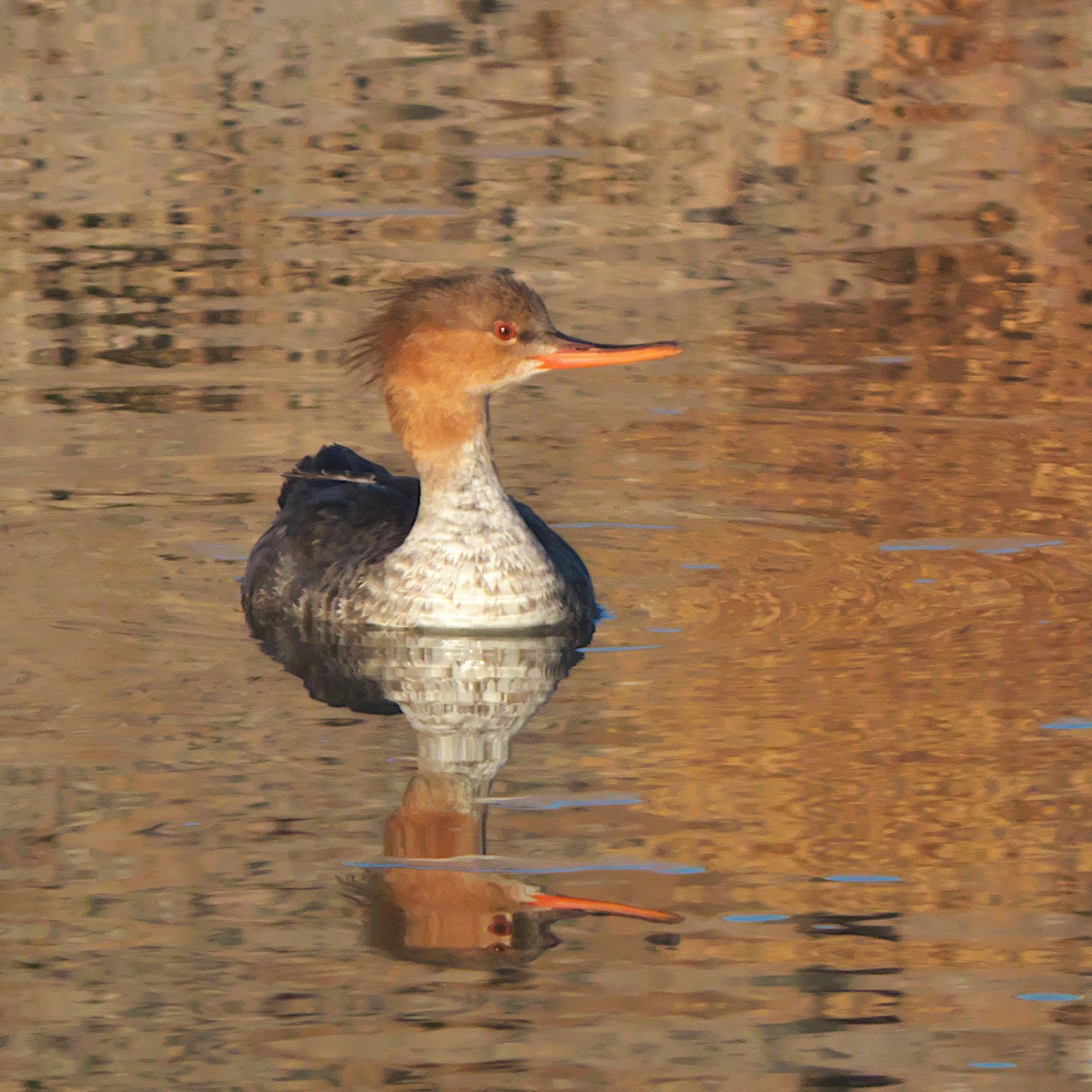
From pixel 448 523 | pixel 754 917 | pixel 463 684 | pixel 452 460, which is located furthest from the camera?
pixel 452 460

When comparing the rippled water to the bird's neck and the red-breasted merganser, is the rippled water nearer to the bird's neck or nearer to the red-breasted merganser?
the red-breasted merganser

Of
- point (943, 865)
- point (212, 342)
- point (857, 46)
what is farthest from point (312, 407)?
point (857, 46)

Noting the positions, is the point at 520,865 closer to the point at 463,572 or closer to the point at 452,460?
the point at 463,572

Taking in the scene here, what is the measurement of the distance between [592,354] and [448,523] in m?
0.78

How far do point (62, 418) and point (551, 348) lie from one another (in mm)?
3059

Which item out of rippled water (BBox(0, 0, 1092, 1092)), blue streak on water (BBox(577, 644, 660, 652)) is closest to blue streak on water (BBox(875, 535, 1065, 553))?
rippled water (BBox(0, 0, 1092, 1092))

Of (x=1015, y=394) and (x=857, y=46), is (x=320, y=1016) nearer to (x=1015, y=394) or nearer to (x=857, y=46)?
(x=1015, y=394)

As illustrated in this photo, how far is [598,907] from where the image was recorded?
5.76 metres

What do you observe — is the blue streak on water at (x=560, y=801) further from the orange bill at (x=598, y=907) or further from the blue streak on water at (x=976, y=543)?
the blue streak on water at (x=976, y=543)

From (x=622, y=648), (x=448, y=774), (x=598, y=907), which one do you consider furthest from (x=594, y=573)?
(x=598, y=907)

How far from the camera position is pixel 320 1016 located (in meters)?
5.25

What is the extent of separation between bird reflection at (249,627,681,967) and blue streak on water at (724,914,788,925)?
158 millimetres

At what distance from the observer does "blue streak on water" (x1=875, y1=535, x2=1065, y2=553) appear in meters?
8.76

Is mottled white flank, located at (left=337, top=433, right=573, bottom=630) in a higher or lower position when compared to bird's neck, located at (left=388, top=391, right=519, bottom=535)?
lower
